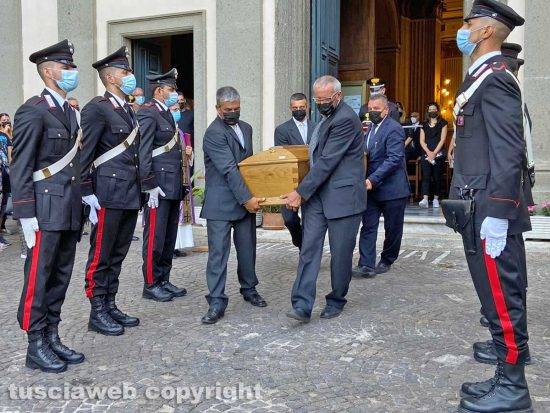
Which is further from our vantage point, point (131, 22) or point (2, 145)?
point (131, 22)

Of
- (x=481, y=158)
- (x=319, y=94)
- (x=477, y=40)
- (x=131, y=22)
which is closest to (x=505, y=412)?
(x=481, y=158)

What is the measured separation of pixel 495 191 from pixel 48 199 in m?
2.55

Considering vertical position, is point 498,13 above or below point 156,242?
above

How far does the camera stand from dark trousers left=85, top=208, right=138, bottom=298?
4316 mm

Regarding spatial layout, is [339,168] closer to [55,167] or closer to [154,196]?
[154,196]

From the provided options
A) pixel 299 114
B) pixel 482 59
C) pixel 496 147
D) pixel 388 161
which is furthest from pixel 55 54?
pixel 388 161

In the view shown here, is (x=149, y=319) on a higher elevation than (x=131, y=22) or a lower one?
lower

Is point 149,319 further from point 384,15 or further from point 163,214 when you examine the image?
point 384,15

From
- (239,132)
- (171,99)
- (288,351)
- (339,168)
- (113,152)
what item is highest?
(171,99)

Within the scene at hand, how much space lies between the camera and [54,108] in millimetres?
3656

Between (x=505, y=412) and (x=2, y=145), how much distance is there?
24.9 feet

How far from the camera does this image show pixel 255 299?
504 centimetres

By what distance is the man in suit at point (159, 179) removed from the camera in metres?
5.20

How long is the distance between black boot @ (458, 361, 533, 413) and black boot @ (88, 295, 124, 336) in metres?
2.46
